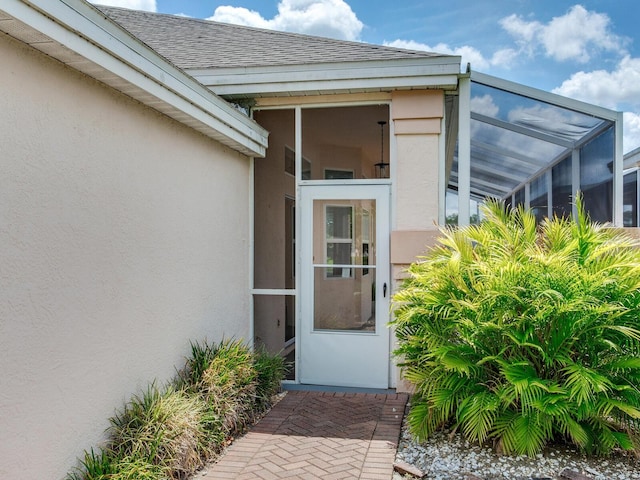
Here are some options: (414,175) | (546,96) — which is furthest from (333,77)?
(546,96)

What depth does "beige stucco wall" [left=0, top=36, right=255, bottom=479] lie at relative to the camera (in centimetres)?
271

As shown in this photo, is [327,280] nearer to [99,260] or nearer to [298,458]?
[298,458]

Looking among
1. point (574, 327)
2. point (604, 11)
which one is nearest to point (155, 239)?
point (574, 327)

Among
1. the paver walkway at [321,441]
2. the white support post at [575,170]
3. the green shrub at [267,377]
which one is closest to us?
the paver walkway at [321,441]

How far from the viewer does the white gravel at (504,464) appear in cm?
358

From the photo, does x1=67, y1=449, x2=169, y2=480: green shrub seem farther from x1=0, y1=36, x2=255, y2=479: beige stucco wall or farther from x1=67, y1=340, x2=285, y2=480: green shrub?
x1=0, y1=36, x2=255, y2=479: beige stucco wall

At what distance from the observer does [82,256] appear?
10.6 feet

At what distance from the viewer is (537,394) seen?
11.9 ft

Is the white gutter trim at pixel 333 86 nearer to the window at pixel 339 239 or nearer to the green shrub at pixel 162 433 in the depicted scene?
the window at pixel 339 239

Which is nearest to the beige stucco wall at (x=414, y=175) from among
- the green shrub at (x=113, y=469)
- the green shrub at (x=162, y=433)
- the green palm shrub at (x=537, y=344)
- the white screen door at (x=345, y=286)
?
the white screen door at (x=345, y=286)

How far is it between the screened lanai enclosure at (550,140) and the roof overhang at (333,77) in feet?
1.39

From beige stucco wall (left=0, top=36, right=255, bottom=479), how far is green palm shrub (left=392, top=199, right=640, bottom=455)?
6.95 ft

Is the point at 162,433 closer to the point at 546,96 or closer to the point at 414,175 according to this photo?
the point at 414,175

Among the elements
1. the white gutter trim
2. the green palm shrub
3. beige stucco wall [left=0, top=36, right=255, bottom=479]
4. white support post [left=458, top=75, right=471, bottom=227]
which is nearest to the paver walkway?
the green palm shrub
